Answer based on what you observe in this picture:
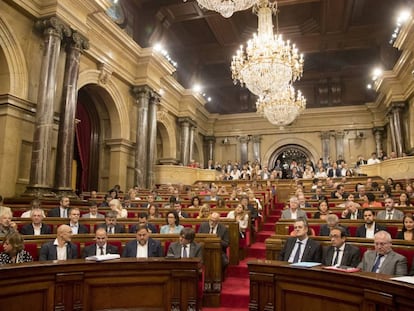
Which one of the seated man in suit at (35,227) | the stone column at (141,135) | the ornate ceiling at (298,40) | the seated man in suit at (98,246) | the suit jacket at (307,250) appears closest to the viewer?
the suit jacket at (307,250)

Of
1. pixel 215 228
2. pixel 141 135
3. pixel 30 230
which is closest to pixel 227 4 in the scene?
pixel 215 228

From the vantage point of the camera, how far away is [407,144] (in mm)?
14125

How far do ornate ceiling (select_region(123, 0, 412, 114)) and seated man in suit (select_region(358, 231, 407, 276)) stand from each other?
37.8 feet

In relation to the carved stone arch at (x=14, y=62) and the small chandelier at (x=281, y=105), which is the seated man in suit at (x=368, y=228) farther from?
the small chandelier at (x=281, y=105)

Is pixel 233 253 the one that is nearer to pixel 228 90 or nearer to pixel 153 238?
pixel 153 238

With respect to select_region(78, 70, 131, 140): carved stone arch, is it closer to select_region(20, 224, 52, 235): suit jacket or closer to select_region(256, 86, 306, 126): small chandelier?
select_region(256, 86, 306, 126): small chandelier

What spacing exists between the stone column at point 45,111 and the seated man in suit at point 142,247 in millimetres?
4312

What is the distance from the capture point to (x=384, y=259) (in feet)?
10.4

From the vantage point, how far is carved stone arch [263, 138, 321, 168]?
18.9 m

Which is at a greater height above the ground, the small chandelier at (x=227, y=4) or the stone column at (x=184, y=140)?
the small chandelier at (x=227, y=4)

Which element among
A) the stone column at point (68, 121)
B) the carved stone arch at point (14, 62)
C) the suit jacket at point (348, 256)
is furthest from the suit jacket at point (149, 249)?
A: the carved stone arch at point (14, 62)

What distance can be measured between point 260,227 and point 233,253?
2.35m

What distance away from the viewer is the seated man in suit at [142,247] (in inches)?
157

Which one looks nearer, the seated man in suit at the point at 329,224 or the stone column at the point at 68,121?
the seated man in suit at the point at 329,224
